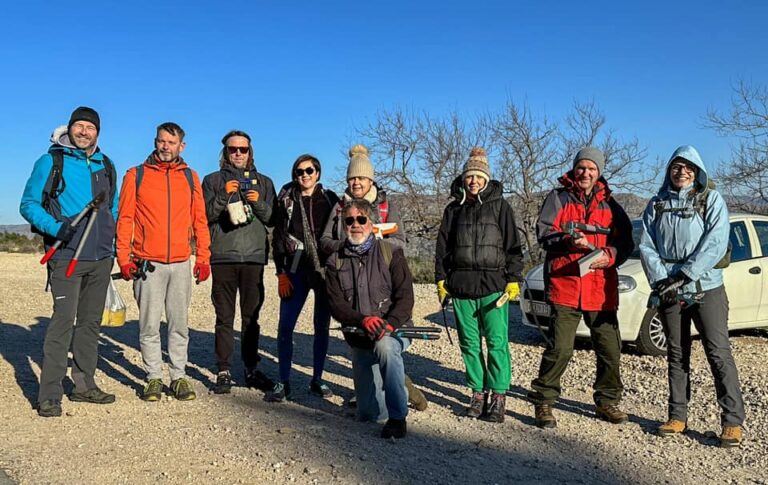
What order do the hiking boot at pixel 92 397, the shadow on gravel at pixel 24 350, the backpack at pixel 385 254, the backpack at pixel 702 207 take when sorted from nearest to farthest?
the backpack at pixel 702 207, the backpack at pixel 385 254, the hiking boot at pixel 92 397, the shadow on gravel at pixel 24 350

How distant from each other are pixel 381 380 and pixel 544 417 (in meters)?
1.31

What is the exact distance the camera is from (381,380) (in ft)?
17.8

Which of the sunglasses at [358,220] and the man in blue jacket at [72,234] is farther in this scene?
the man in blue jacket at [72,234]

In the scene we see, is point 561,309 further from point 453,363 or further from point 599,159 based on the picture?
point 453,363

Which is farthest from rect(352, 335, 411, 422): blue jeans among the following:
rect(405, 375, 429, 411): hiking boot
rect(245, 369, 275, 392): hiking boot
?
rect(245, 369, 275, 392): hiking boot

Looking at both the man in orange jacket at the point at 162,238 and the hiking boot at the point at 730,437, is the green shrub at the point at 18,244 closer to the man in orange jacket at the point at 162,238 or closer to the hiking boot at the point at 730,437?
the man in orange jacket at the point at 162,238

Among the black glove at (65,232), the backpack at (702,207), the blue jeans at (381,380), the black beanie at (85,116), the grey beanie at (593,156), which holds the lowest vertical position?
the blue jeans at (381,380)

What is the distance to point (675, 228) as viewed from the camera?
16.8 ft

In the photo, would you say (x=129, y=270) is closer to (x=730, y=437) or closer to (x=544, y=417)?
(x=544, y=417)

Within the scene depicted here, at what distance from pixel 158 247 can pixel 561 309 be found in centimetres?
334

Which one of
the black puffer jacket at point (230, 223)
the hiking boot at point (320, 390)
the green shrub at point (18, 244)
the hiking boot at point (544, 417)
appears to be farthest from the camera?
the green shrub at point (18, 244)

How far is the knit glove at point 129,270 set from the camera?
223 inches

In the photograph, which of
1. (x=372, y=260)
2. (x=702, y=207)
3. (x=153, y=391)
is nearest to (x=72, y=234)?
(x=153, y=391)

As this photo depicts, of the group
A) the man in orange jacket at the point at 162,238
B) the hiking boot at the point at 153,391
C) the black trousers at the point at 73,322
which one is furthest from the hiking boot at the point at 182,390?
the black trousers at the point at 73,322
